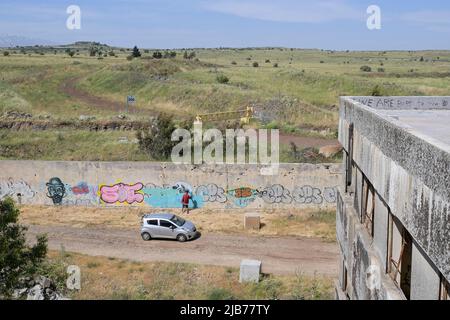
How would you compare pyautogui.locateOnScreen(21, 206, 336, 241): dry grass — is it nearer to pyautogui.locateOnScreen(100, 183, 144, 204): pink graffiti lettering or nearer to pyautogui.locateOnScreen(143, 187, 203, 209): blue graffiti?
pyautogui.locateOnScreen(143, 187, 203, 209): blue graffiti

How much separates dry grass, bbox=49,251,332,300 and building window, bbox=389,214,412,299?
1015cm

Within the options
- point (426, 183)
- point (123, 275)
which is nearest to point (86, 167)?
point (123, 275)

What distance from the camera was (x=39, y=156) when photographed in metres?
43.2

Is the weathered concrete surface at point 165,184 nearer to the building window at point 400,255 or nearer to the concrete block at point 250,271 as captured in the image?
the concrete block at point 250,271

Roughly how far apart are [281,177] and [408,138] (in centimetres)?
2324

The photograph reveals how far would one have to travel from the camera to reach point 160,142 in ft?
129

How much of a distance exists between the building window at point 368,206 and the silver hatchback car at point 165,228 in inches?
602

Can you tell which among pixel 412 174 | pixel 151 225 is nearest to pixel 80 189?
pixel 151 225

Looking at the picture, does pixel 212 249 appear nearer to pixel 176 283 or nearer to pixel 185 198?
pixel 176 283

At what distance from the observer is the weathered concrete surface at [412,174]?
6.37 m

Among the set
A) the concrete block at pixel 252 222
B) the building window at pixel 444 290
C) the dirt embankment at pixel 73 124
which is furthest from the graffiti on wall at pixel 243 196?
the building window at pixel 444 290

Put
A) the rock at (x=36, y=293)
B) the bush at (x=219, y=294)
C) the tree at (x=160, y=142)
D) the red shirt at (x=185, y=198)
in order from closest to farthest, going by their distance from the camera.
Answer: the rock at (x=36, y=293), the bush at (x=219, y=294), the red shirt at (x=185, y=198), the tree at (x=160, y=142)

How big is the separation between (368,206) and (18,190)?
26.7 metres

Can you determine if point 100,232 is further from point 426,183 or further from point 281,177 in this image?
point 426,183
